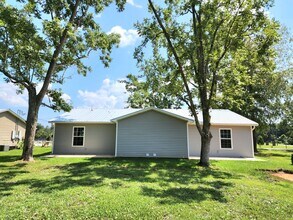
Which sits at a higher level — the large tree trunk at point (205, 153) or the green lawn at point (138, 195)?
the large tree trunk at point (205, 153)

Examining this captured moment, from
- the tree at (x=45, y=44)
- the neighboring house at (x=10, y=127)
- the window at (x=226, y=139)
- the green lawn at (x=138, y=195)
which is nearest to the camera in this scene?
the green lawn at (x=138, y=195)

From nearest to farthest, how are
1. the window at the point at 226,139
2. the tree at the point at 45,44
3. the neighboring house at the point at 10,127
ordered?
1. the tree at the point at 45,44
2. the window at the point at 226,139
3. the neighboring house at the point at 10,127

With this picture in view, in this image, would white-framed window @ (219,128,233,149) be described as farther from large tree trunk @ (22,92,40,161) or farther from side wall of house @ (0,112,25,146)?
side wall of house @ (0,112,25,146)

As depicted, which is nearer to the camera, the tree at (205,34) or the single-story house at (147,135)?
the tree at (205,34)

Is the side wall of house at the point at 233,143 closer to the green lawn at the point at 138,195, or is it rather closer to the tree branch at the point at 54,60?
the green lawn at the point at 138,195

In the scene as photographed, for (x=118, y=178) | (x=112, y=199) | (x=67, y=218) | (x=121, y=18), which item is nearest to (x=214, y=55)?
(x=121, y=18)

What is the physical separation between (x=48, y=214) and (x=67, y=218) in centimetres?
54

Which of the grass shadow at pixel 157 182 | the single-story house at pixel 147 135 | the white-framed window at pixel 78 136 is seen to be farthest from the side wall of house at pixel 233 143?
the white-framed window at pixel 78 136

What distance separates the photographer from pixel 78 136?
1752 cm

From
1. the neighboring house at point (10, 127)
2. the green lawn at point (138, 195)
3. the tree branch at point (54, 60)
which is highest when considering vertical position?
the tree branch at point (54, 60)

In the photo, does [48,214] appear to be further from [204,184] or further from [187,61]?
[187,61]

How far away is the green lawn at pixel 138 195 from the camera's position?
5.44 metres

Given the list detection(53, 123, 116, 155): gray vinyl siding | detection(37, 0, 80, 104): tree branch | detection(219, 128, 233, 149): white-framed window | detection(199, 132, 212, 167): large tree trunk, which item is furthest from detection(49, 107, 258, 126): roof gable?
detection(37, 0, 80, 104): tree branch

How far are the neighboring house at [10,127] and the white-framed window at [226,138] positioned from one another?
22.1 meters
